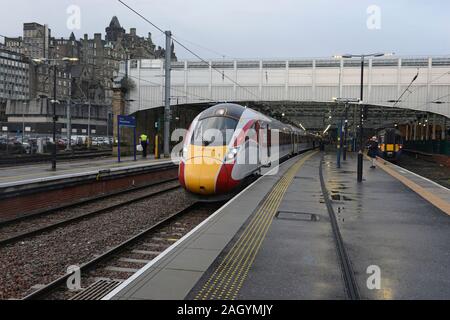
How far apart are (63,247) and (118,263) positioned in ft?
5.88

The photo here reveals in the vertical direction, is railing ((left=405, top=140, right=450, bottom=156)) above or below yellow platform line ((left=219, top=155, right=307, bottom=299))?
above

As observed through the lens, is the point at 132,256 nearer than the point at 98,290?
No

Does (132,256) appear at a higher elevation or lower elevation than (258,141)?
lower

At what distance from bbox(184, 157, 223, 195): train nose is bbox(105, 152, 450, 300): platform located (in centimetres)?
95

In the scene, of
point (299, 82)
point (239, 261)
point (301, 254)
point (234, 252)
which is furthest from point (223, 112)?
point (299, 82)

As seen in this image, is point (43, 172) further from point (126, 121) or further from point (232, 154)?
point (232, 154)

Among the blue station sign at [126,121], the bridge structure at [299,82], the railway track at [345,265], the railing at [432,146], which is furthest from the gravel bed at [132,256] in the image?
the railing at [432,146]

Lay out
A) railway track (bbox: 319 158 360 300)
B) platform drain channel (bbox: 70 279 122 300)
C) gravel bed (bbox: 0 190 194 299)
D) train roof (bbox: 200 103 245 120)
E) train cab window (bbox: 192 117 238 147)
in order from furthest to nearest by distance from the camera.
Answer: train roof (bbox: 200 103 245 120) → train cab window (bbox: 192 117 238 147) → gravel bed (bbox: 0 190 194 299) → platform drain channel (bbox: 70 279 122 300) → railway track (bbox: 319 158 360 300)

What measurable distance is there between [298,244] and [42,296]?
429 centimetres

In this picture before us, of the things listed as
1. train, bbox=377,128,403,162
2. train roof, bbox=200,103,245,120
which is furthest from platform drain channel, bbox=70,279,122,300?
train, bbox=377,128,403,162

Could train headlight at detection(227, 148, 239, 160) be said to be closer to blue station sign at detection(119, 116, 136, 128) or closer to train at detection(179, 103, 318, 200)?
train at detection(179, 103, 318, 200)

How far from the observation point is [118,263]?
794 centimetres

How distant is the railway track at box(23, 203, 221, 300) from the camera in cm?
624

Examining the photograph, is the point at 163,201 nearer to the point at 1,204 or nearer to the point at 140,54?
the point at 1,204
